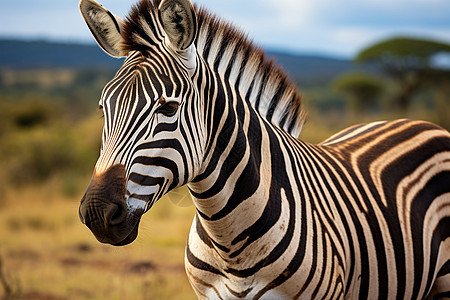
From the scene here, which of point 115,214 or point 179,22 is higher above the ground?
point 179,22

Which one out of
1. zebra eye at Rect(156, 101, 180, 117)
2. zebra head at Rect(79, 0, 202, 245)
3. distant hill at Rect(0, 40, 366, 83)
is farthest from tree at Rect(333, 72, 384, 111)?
zebra eye at Rect(156, 101, 180, 117)

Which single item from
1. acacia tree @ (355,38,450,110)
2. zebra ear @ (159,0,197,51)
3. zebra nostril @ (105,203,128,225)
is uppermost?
acacia tree @ (355,38,450,110)

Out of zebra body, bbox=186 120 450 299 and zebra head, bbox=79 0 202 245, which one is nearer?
zebra head, bbox=79 0 202 245

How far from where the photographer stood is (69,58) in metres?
55.4

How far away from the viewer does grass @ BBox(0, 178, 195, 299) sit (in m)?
6.20

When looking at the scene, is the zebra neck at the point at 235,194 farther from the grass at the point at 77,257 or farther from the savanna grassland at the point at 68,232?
the grass at the point at 77,257

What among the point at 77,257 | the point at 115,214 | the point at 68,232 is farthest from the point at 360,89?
the point at 115,214

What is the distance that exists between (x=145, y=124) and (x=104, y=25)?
2.26 ft

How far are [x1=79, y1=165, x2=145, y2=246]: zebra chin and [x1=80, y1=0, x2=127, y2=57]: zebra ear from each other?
0.72m

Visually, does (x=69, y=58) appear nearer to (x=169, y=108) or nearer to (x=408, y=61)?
(x=408, y=61)

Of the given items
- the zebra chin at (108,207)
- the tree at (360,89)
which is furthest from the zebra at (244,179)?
the tree at (360,89)

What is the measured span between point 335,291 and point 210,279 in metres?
0.65

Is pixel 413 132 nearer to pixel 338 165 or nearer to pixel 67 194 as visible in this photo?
pixel 338 165

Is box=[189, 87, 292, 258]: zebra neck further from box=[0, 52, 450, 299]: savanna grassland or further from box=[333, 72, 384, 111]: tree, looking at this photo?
box=[333, 72, 384, 111]: tree
